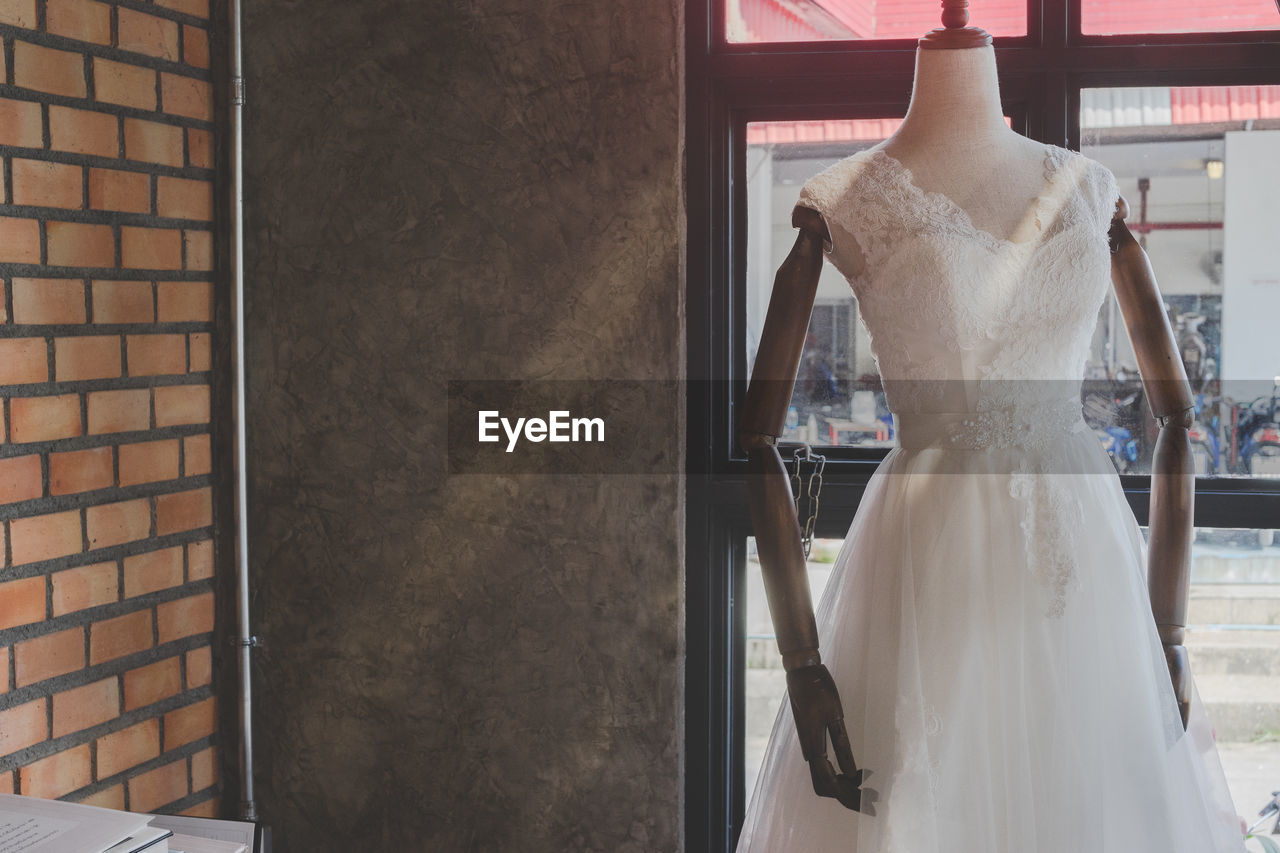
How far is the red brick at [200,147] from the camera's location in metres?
1.93

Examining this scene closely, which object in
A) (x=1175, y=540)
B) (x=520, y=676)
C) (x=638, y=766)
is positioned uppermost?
(x=1175, y=540)

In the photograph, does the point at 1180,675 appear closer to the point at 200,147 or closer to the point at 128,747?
the point at 128,747

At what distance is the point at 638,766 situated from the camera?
195 cm

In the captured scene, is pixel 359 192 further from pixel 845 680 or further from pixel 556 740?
pixel 845 680

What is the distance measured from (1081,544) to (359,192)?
4.57 feet

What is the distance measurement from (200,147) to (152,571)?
0.78 m

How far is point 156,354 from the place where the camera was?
6.13 ft

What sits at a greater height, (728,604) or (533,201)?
(533,201)

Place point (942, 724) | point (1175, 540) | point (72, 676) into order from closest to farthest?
point (942, 724)
point (1175, 540)
point (72, 676)

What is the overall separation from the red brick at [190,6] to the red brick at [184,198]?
0.30 metres

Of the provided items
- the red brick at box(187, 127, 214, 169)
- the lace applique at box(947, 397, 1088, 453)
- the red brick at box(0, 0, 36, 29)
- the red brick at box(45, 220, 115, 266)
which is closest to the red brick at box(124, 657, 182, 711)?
the red brick at box(45, 220, 115, 266)

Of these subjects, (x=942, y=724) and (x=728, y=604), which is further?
(x=728, y=604)

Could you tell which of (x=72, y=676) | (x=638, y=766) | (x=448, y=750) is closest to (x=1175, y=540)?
(x=638, y=766)

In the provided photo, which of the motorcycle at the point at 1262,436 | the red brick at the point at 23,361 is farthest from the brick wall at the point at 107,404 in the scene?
the motorcycle at the point at 1262,436
